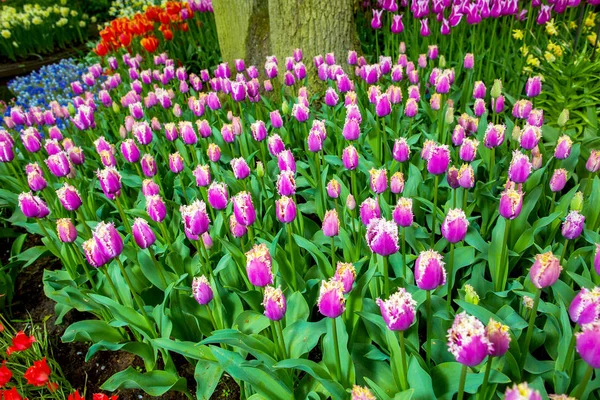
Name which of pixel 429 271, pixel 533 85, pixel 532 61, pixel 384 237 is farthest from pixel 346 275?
pixel 532 61

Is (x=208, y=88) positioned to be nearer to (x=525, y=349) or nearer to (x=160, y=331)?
(x=160, y=331)

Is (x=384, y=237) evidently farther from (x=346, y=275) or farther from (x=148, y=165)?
(x=148, y=165)

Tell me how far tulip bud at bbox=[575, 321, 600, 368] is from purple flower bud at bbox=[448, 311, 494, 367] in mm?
187

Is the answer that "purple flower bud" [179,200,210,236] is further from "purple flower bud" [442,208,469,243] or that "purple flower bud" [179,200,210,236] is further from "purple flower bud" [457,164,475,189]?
"purple flower bud" [457,164,475,189]

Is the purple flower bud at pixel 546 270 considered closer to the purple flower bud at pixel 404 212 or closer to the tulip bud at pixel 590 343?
the tulip bud at pixel 590 343

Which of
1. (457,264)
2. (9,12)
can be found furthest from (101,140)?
(9,12)

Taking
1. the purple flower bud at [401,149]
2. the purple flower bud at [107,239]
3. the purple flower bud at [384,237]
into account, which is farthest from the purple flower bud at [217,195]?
the purple flower bud at [401,149]

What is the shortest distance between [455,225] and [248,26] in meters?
3.73

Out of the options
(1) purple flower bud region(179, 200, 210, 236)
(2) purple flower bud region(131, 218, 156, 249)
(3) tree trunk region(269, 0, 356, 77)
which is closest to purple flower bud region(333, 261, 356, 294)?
(1) purple flower bud region(179, 200, 210, 236)

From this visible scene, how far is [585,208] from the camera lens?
7.31 feet

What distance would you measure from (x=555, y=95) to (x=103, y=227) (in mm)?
3424

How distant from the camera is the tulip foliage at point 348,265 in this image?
1.50 m

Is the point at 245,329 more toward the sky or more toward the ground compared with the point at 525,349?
more toward the ground

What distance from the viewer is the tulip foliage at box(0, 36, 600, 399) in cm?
150
